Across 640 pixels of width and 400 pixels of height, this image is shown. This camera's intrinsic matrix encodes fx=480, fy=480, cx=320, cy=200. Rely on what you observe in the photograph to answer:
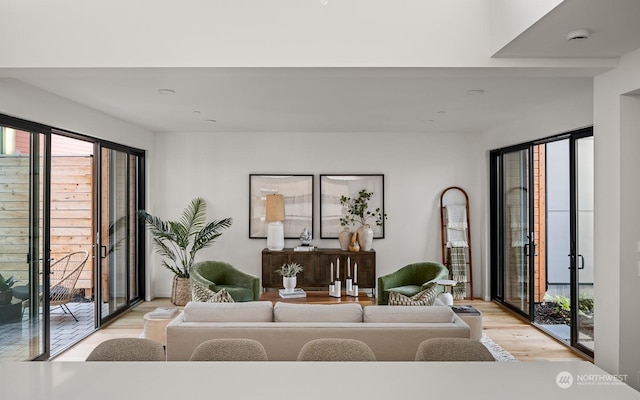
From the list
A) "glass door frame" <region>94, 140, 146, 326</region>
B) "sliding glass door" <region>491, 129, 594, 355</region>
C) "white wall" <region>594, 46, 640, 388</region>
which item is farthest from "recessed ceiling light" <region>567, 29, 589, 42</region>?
"glass door frame" <region>94, 140, 146, 326</region>

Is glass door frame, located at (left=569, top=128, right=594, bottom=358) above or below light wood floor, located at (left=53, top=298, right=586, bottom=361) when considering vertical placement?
above

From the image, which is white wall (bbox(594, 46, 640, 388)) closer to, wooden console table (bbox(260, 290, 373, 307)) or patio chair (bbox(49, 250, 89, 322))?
wooden console table (bbox(260, 290, 373, 307))

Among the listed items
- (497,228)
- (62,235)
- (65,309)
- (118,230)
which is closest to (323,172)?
(497,228)

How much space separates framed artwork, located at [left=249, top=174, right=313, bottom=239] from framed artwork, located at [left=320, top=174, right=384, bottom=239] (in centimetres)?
19

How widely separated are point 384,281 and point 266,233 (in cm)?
212

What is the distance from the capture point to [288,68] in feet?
10.4

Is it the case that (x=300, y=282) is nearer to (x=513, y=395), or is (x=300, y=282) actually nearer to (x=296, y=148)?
(x=296, y=148)

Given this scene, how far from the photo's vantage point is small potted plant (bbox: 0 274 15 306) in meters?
3.85

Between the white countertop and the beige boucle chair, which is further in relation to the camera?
the beige boucle chair

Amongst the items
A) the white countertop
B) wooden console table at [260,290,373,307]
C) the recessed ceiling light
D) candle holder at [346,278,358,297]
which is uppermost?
the recessed ceiling light

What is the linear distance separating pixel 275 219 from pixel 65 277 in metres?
2.68

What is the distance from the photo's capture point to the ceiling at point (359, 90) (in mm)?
2877

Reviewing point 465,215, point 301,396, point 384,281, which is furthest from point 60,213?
point 465,215

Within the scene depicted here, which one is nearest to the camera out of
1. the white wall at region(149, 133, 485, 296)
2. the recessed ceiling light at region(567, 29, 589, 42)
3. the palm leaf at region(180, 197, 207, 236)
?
the recessed ceiling light at region(567, 29, 589, 42)
